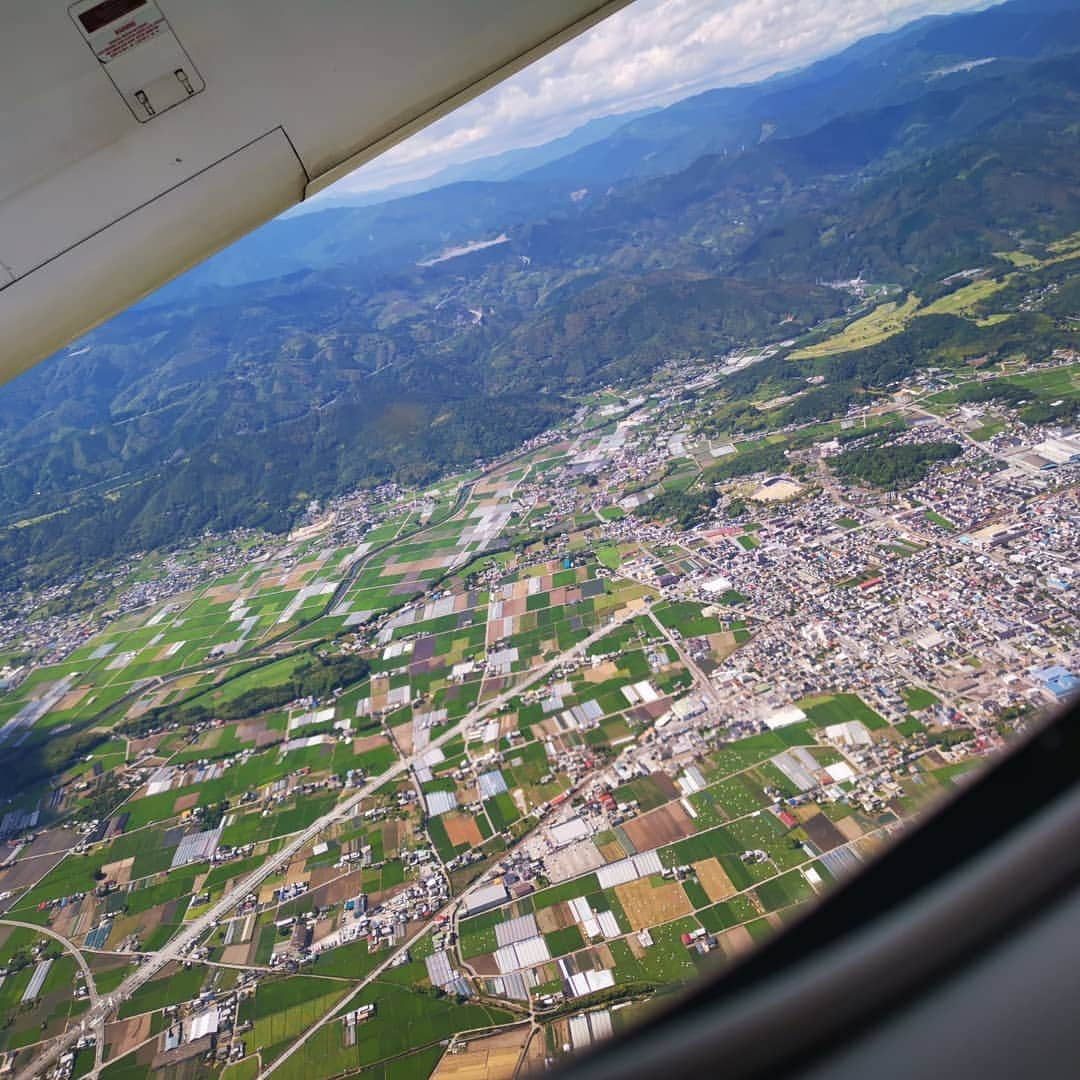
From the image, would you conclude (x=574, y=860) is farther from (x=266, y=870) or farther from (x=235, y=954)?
(x=266, y=870)

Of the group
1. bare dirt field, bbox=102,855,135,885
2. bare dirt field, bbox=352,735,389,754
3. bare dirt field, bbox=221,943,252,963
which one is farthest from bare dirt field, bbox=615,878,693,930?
bare dirt field, bbox=102,855,135,885

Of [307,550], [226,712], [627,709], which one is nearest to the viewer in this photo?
[627,709]

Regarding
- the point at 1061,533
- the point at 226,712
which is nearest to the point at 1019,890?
the point at 1061,533

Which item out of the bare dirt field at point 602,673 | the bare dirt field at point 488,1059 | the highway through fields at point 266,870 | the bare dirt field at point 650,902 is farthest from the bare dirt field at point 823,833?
the highway through fields at point 266,870

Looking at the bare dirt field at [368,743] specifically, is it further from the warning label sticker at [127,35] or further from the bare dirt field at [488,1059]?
the warning label sticker at [127,35]

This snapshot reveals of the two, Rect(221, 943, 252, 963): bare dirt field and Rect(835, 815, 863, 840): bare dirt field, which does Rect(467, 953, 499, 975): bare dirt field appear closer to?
Rect(221, 943, 252, 963): bare dirt field

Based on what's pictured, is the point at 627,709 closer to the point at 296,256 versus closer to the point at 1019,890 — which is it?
the point at 1019,890
